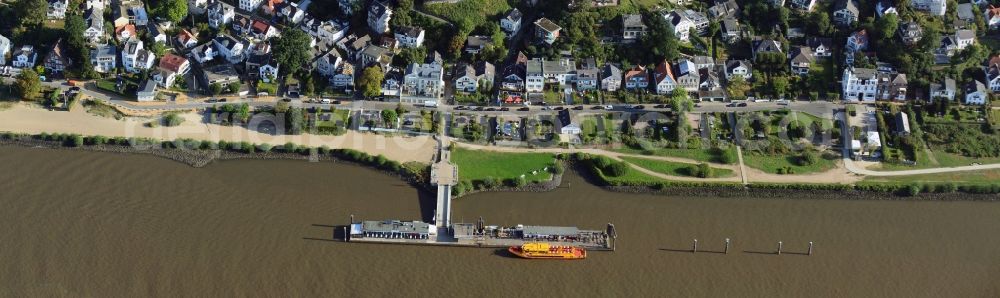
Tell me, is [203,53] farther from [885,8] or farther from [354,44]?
[885,8]

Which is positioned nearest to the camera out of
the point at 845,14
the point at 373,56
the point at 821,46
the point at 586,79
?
the point at 586,79

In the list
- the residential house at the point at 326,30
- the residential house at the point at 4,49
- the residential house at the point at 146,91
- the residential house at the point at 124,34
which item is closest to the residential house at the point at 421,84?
the residential house at the point at 326,30

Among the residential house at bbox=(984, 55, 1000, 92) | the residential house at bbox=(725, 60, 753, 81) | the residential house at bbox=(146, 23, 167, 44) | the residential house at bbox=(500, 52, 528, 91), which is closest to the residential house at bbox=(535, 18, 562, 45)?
the residential house at bbox=(500, 52, 528, 91)

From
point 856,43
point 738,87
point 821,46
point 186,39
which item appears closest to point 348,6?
point 186,39

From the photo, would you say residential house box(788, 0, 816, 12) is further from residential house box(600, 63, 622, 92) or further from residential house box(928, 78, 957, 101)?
residential house box(600, 63, 622, 92)

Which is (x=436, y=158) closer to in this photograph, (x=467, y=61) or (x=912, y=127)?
(x=467, y=61)

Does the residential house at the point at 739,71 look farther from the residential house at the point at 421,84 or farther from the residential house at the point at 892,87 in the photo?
the residential house at the point at 421,84

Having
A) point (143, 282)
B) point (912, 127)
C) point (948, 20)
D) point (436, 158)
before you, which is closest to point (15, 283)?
point (143, 282)
